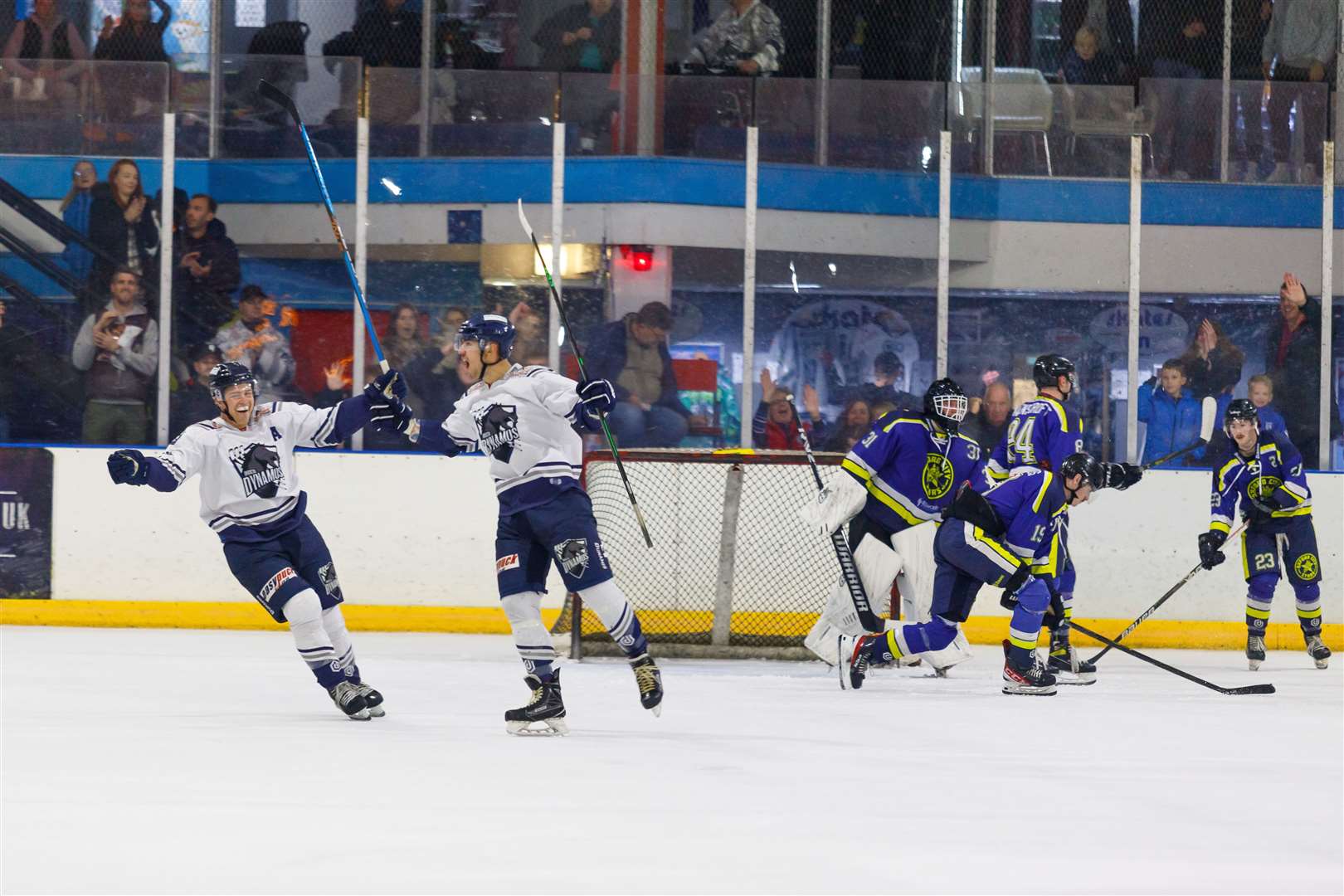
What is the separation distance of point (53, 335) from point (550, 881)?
565cm

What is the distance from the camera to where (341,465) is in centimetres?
757

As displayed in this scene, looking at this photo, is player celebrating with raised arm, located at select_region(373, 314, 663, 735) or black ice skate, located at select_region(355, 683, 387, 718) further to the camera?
black ice skate, located at select_region(355, 683, 387, 718)

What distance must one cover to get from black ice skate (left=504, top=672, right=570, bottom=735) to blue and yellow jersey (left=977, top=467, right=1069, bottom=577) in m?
1.80

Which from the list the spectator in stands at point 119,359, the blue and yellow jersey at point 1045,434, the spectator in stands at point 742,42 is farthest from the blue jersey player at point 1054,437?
the spectator in stands at point 119,359

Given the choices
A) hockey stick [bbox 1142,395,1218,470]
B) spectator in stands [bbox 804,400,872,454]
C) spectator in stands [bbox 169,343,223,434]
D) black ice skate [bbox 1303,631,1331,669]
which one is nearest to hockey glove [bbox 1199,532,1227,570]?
A: black ice skate [bbox 1303,631,1331,669]

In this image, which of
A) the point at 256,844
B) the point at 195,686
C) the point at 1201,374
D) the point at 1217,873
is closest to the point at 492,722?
the point at 195,686

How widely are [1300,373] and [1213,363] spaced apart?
1.31 ft

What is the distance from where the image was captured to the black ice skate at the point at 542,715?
15.1 feet

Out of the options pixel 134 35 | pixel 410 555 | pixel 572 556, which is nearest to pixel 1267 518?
pixel 572 556

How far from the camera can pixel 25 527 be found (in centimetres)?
743

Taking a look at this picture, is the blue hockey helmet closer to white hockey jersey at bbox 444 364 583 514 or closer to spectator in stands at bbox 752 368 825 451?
white hockey jersey at bbox 444 364 583 514

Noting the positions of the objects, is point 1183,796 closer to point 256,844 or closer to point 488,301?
point 256,844

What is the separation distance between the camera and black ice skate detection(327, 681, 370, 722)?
479 centimetres

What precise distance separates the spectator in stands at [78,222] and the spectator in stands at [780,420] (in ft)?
10.3
